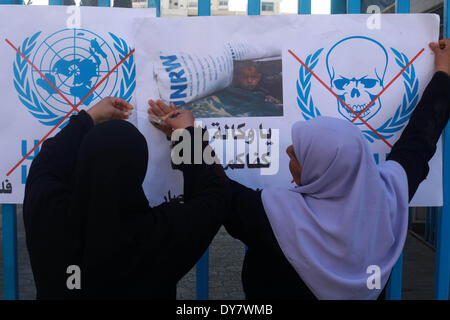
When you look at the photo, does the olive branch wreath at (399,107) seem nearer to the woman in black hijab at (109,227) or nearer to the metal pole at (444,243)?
the metal pole at (444,243)

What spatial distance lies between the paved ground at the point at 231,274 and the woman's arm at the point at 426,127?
7.92ft

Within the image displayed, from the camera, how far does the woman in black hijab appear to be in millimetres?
1140

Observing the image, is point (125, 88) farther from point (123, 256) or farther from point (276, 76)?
point (123, 256)

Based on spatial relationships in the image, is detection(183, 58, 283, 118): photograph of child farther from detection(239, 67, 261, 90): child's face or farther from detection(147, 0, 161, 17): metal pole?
detection(147, 0, 161, 17): metal pole

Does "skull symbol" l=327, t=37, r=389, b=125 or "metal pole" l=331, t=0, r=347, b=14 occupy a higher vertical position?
"metal pole" l=331, t=0, r=347, b=14

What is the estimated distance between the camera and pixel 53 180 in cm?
129

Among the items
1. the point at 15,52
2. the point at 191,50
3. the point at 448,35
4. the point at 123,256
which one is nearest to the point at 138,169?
the point at 123,256

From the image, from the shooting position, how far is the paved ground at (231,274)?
3.71 m

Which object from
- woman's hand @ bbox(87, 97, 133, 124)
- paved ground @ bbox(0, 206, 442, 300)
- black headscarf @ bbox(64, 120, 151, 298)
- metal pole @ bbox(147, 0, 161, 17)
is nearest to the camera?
black headscarf @ bbox(64, 120, 151, 298)

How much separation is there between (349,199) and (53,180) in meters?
0.90

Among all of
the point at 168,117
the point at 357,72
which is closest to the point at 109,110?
the point at 168,117

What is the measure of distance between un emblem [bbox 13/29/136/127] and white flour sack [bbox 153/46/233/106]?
13cm

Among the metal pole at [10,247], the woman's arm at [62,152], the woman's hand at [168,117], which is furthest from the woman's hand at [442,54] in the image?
the metal pole at [10,247]

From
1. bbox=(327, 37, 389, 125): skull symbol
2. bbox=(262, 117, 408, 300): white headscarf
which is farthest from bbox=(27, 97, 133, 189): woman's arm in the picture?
bbox=(327, 37, 389, 125): skull symbol
